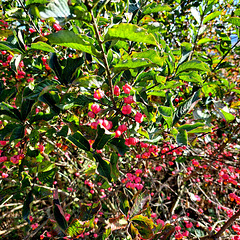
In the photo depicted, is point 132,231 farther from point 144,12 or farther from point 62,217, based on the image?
point 144,12

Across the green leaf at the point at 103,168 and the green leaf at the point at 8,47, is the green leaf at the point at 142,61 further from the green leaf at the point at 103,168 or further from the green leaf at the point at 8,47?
the green leaf at the point at 8,47

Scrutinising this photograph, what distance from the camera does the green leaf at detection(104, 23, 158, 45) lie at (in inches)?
21.4

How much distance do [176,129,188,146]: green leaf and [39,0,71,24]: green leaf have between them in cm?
74

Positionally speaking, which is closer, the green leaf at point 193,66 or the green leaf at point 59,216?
the green leaf at point 193,66

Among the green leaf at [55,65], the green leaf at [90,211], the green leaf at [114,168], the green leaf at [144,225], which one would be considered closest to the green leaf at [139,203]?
the green leaf at [144,225]

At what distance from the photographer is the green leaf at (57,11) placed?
23.0 inches

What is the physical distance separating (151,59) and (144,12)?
671 millimetres

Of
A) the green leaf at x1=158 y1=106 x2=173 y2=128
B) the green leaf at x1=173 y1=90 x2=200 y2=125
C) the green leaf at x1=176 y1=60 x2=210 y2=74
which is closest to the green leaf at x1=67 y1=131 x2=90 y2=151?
the green leaf at x1=158 y1=106 x2=173 y2=128

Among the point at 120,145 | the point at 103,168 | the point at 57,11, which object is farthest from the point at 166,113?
the point at 57,11

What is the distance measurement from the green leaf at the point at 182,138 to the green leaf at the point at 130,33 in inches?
22.0

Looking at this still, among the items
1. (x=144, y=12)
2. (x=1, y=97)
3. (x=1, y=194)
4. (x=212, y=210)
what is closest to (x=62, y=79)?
(x=1, y=97)

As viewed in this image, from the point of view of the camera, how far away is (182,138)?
965 mm

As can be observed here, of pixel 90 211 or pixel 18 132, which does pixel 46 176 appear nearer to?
pixel 90 211

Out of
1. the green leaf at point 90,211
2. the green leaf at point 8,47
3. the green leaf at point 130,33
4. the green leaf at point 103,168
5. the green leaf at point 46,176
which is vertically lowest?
the green leaf at point 90,211
